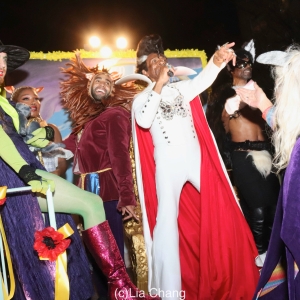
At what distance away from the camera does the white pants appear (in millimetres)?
2656

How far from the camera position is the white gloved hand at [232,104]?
3.61 metres

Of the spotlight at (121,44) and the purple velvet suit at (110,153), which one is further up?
the spotlight at (121,44)

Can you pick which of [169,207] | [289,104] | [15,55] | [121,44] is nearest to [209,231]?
[169,207]

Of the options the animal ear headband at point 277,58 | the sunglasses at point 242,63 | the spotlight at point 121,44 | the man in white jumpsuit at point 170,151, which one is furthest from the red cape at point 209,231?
the spotlight at point 121,44

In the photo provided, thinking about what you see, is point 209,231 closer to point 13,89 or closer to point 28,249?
point 28,249

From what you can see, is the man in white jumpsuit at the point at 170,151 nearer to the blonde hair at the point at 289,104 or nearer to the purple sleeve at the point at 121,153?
the purple sleeve at the point at 121,153

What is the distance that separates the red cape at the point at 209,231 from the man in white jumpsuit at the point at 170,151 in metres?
0.12

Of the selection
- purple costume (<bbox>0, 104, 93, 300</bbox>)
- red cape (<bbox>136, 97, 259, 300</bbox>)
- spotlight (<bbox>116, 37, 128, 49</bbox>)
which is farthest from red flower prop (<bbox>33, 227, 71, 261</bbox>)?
spotlight (<bbox>116, 37, 128, 49</bbox>)

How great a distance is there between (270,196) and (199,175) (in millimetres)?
861

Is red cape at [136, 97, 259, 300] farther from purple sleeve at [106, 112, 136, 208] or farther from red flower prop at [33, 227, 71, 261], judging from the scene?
red flower prop at [33, 227, 71, 261]

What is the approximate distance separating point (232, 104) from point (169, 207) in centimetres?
132

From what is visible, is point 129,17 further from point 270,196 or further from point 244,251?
point 244,251

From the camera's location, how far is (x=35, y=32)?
6.16 m

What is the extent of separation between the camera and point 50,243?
6.99 ft
